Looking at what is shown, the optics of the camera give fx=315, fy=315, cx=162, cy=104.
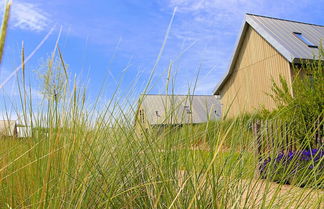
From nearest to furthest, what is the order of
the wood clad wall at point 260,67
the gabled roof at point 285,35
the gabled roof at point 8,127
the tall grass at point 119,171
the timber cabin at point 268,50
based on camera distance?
the tall grass at point 119,171 → the gabled roof at point 8,127 → the gabled roof at point 285,35 → the timber cabin at point 268,50 → the wood clad wall at point 260,67

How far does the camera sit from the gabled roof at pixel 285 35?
1229 cm

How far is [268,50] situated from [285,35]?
0.96 meters

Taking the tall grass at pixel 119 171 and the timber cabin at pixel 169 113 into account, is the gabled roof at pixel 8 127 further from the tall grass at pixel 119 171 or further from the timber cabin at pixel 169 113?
the timber cabin at pixel 169 113

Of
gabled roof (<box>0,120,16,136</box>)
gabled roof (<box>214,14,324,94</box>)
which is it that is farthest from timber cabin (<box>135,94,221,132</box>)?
gabled roof (<box>214,14,324,94</box>)

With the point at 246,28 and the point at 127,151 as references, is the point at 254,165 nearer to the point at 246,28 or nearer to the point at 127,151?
the point at 127,151

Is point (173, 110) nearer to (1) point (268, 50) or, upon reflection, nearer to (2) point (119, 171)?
(2) point (119, 171)

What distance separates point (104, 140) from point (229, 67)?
15.4 metres

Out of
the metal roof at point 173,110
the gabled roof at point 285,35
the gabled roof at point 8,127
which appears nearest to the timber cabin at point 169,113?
the metal roof at point 173,110

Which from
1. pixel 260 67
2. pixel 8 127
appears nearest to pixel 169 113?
pixel 8 127

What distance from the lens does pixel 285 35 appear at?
1381cm

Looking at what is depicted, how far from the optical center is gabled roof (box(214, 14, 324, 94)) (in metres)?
12.3

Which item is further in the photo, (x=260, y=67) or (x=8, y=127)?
(x=260, y=67)

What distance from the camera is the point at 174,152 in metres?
1.44

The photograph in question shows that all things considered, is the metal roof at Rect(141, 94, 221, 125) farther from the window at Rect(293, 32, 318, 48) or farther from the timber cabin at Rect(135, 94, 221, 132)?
the window at Rect(293, 32, 318, 48)
